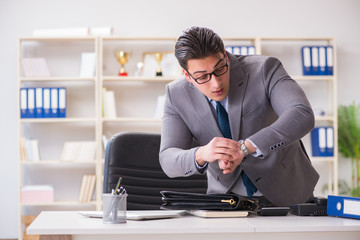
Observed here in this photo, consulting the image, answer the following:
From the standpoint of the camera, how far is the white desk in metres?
1.44

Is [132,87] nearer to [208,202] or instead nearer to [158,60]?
[158,60]

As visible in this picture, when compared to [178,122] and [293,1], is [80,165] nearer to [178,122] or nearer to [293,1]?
[293,1]

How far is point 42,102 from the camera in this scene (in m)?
5.11

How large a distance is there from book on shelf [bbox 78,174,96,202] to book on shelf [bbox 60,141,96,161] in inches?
7.1

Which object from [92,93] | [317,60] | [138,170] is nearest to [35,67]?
[92,93]

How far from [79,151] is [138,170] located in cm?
287

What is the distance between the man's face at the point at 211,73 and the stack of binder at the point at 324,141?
335cm

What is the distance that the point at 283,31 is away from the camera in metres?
5.51

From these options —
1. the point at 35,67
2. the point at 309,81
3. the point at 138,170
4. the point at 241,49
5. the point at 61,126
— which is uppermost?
the point at 241,49

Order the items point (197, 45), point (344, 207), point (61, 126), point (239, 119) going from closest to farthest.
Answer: point (344, 207)
point (197, 45)
point (239, 119)
point (61, 126)

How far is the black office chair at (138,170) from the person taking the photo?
2.35m

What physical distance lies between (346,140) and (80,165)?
2577mm

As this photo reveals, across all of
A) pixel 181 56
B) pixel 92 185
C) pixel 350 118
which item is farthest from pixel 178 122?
pixel 350 118

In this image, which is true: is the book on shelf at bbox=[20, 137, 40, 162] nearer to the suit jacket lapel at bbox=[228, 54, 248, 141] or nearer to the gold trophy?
the gold trophy
